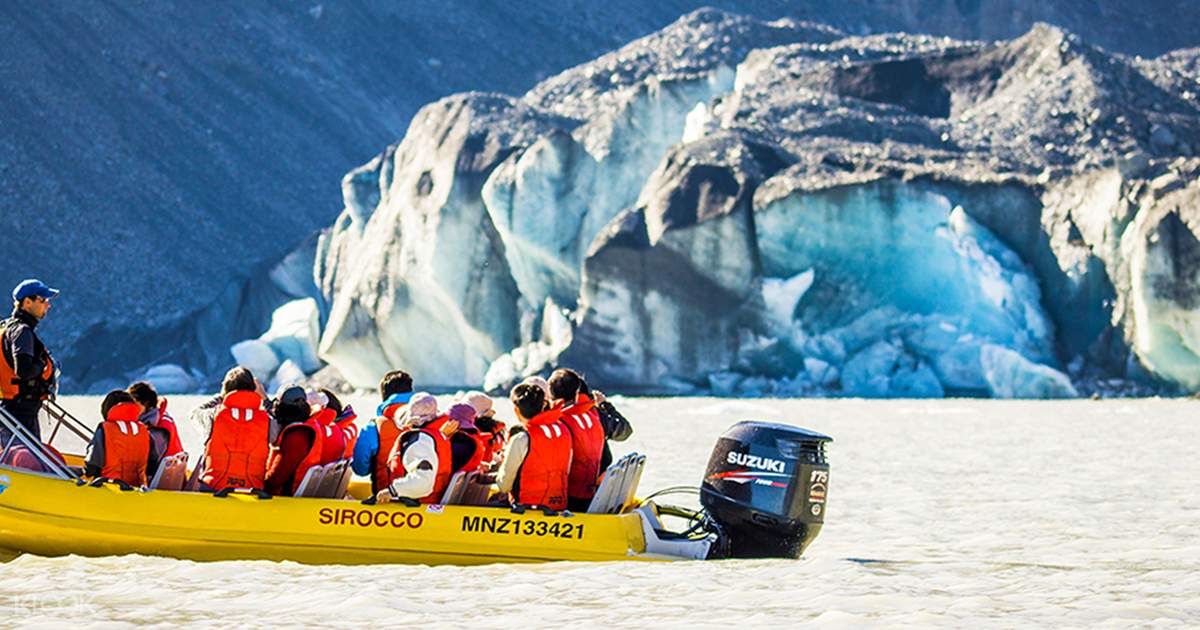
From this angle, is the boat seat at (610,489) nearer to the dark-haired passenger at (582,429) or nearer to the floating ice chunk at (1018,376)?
the dark-haired passenger at (582,429)

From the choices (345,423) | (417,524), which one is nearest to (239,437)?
(345,423)

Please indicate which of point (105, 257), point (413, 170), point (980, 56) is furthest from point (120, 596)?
point (105, 257)

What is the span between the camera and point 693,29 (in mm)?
63281

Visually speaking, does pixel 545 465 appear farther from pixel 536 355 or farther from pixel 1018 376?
pixel 536 355

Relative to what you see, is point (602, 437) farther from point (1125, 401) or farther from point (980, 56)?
point (980, 56)

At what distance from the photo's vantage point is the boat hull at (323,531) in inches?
347

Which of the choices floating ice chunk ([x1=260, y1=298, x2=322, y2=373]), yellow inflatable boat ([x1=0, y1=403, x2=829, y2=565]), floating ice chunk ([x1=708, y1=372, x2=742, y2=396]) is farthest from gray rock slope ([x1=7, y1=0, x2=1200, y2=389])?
yellow inflatable boat ([x1=0, y1=403, x2=829, y2=565])

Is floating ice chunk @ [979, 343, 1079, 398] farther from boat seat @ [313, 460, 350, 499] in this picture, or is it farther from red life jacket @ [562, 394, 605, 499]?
boat seat @ [313, 460, 350, 499]

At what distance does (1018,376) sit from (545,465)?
975 inches

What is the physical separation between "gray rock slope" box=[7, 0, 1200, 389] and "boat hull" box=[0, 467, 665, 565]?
56.1 m

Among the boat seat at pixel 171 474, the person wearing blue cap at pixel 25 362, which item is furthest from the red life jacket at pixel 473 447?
the person wearing blue cap at pixel 25 362

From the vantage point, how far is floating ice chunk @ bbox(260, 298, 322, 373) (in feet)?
161

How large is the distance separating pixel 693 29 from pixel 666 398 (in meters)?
28.7

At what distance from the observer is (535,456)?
8742 mm
